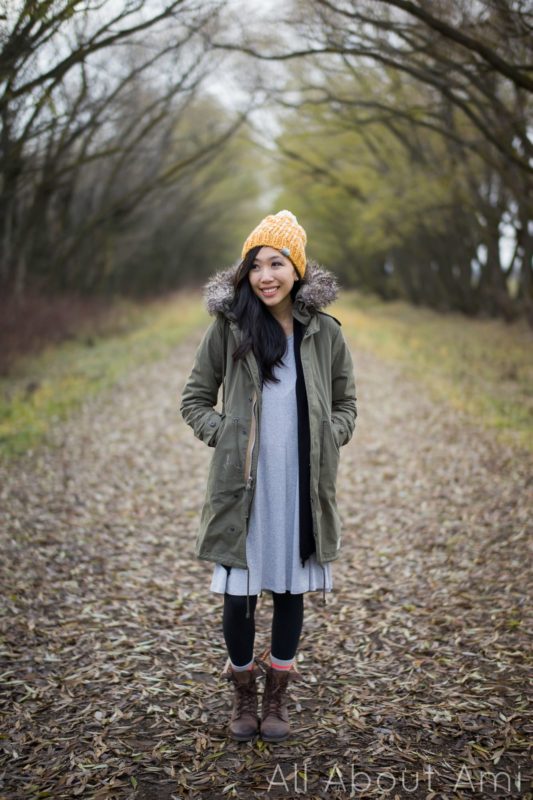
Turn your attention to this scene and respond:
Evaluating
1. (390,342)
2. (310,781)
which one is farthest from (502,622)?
(390,342)

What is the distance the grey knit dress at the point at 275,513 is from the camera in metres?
2.73

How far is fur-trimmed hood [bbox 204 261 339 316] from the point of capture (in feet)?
9.32

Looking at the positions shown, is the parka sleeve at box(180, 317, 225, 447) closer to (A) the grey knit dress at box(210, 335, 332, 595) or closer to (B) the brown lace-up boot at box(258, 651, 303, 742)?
(A) the grey knit dress at box(210, 335, 332, 595)

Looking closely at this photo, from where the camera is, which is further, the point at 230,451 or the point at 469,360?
the point at 469,360

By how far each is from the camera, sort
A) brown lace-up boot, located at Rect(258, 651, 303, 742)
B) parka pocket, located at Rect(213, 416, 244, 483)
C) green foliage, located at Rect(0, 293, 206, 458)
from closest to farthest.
Result: parka pocket, located at Rect(213, 416, 244, 483)
brown lace-up boot, located at Rect(258, 651, 303, 742)
green foliage, located at Rect(0, 293, 206, 458)

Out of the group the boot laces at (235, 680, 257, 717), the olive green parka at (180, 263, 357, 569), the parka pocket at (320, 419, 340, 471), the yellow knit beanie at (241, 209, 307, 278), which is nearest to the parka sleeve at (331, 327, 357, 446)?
the olive green parka at (180, 263, 357, 569)

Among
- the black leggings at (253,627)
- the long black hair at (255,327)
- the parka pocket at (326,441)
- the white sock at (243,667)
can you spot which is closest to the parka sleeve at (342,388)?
the parka pocket at (326,441)

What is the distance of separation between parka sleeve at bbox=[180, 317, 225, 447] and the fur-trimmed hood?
2.8 inches

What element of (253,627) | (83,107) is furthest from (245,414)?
(83,107)

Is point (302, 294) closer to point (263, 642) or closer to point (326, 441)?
point (326, 441)

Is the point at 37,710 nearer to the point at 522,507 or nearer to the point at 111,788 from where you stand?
the point at 111,788

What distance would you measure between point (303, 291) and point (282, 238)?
242 millimetres

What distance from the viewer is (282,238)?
2832mm

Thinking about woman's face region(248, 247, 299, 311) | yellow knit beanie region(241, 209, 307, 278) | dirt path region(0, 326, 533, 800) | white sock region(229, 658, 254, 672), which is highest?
yellow knit beanie region(241, 209, 307, 278)
